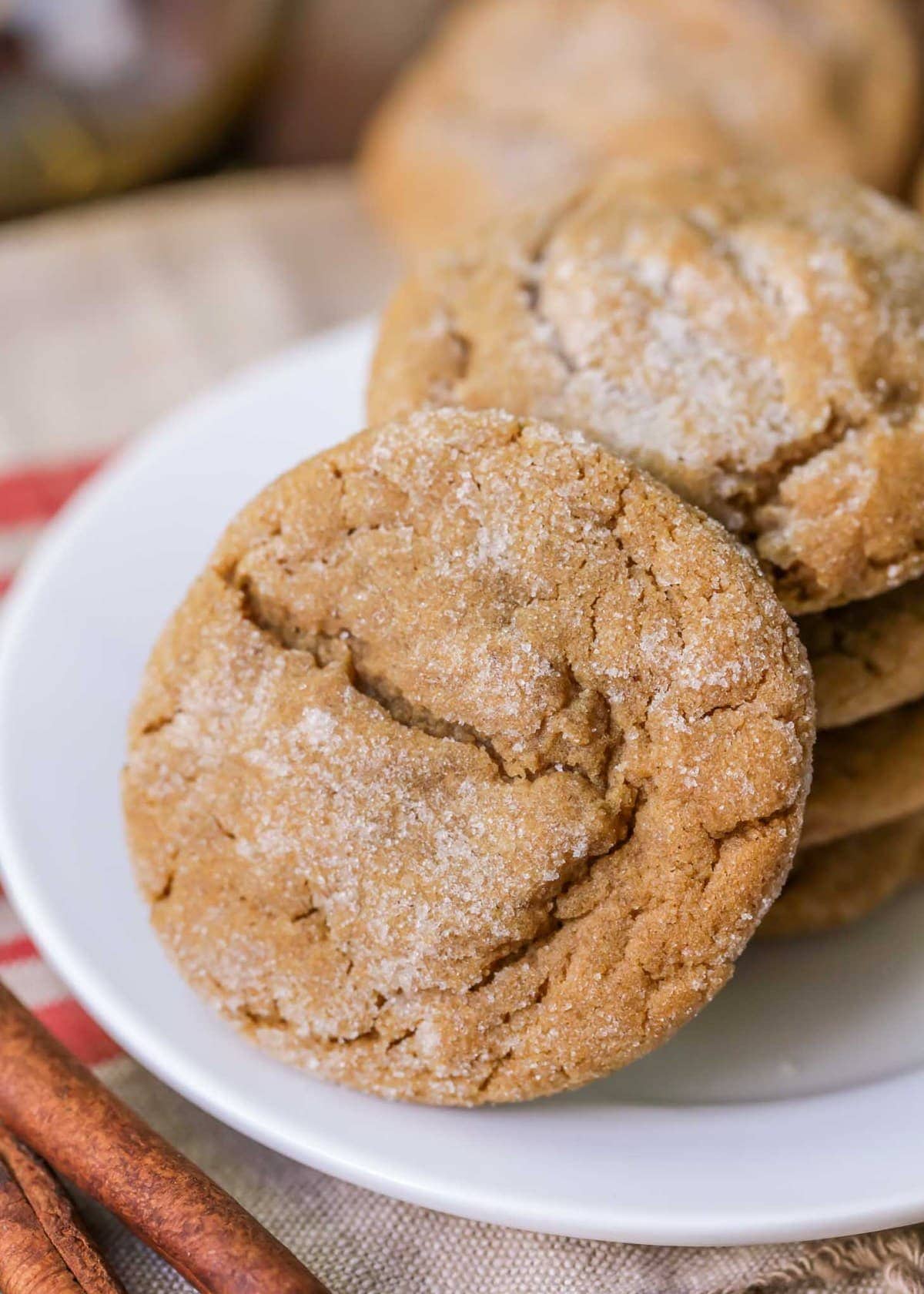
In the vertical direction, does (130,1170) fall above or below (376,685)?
below

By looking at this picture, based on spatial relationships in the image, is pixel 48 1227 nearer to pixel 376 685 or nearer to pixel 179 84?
pixel 376 685

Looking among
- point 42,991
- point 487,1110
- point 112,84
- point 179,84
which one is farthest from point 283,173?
point 487,1110

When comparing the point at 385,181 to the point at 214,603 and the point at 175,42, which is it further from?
the point at 214,603

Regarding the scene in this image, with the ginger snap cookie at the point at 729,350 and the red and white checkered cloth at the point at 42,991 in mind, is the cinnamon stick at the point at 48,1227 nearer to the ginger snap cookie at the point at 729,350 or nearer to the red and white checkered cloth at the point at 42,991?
the red and white checkered cloth at the point at 42,991

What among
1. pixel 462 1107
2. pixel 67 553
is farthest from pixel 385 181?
pixel 462 1107

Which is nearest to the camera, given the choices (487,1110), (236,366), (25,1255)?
(25,1255)

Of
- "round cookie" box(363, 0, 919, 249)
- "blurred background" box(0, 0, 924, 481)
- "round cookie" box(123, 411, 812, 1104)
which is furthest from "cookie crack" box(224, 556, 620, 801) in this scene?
"round cookie" box(363, 0, 919, 249)

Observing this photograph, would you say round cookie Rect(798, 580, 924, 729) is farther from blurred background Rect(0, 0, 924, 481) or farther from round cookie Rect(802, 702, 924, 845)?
blurred background Rect(0, 0, 924, 481)
